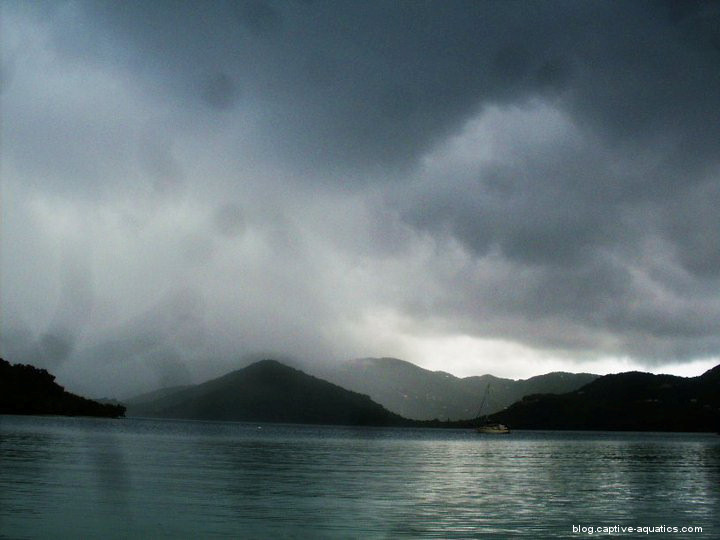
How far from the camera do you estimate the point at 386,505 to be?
4381cm

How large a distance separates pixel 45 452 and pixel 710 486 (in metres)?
76.4

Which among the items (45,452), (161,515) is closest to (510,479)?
(161,515)

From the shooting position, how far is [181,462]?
261 feet

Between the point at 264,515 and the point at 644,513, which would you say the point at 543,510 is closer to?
the point at 644,513

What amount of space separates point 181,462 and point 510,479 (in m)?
39.0

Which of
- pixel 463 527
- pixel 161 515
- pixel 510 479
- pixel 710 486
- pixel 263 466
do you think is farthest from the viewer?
pixel 263 466

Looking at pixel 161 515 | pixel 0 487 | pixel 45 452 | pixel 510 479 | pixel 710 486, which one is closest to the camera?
pixel 161 515

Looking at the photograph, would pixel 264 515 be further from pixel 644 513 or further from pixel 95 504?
pixel 644 513

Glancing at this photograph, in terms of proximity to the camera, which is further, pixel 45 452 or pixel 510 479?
pixel 45 452

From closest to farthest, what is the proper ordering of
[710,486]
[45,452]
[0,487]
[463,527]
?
[463,527] < [0,487] < [710,486] < [45,452]

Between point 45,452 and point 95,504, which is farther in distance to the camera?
point 45,452

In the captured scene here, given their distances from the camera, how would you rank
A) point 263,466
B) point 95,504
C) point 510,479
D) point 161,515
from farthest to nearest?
point 263,466 < point 510,479 < point 95,504 < point 161,515

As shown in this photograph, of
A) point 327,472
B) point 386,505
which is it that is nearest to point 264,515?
point 386,505

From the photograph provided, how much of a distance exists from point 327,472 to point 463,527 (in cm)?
3690
